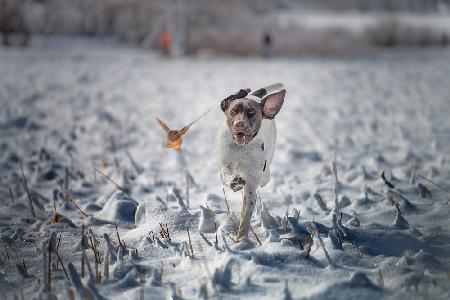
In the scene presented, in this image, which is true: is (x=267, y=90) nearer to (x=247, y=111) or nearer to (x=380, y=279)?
(x=247, y=111)

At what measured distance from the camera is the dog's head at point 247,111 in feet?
7.50

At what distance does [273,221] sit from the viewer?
2781mm

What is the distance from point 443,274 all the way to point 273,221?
99cm

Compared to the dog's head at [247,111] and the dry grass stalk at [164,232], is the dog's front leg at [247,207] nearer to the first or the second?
the dog's head at [247,111]

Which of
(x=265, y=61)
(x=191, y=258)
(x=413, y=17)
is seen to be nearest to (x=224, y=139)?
(x=191, y=258)

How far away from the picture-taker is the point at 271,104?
2.42m

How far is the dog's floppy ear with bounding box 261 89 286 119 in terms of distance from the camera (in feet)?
7.89

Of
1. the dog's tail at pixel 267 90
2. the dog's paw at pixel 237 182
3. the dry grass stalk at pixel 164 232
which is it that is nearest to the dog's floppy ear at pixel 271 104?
the dog's tail at pixel 267 90

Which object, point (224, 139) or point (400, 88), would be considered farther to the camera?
point (400, 88)

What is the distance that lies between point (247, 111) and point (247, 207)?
0.55 meters

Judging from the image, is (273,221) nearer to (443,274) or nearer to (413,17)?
(443,274)

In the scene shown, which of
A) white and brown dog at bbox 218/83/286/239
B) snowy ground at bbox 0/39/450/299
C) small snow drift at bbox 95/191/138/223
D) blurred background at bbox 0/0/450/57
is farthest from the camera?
blurred background at bbox 0/0/450/57

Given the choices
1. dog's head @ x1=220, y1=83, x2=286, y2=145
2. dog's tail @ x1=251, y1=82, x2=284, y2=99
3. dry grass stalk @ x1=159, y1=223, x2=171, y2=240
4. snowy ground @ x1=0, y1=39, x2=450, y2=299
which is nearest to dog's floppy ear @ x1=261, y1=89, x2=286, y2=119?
dog's head @ x1=220, y1=83, x2=286, y2=145

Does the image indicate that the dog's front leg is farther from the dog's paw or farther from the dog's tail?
the dog's tail
